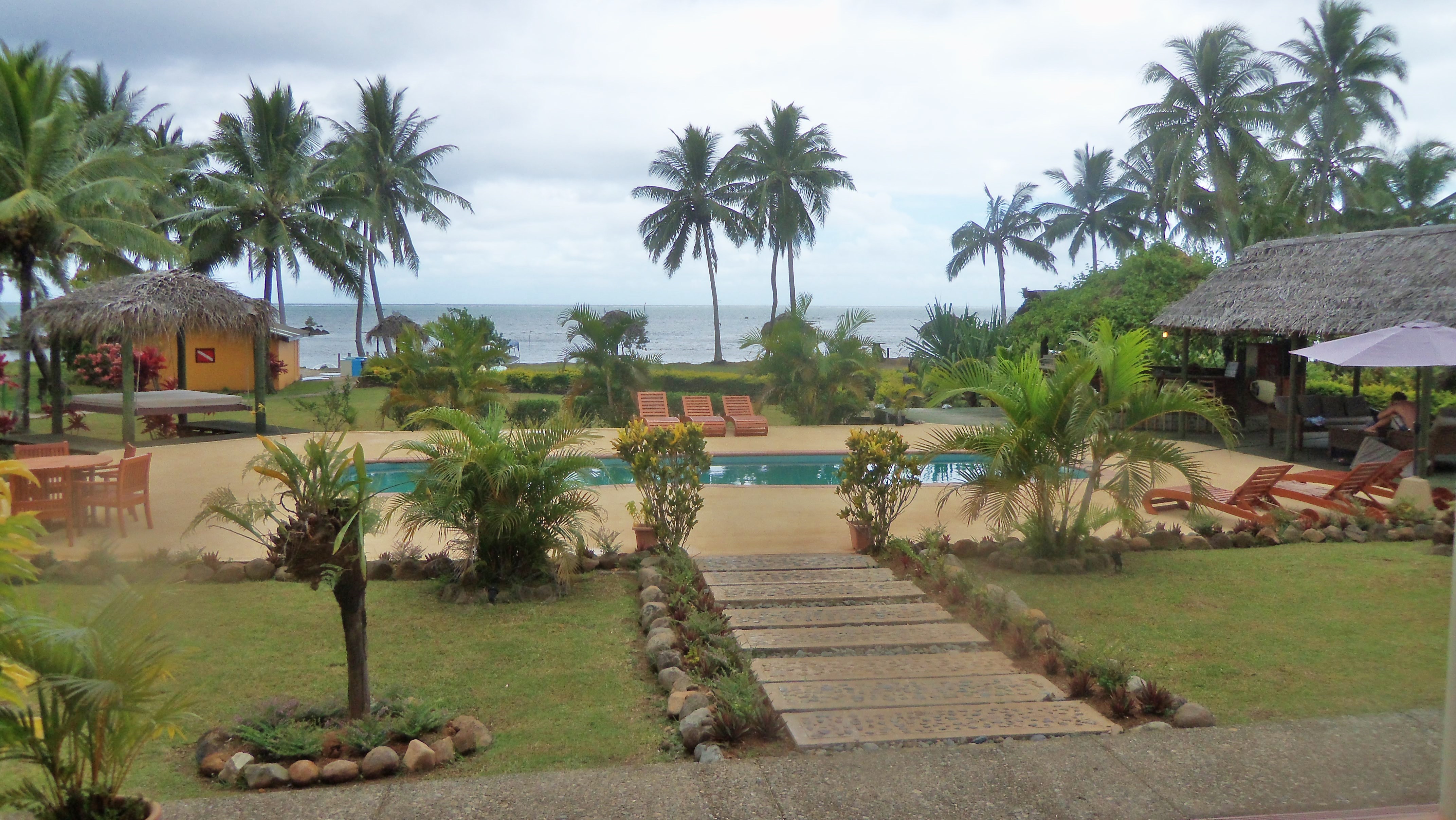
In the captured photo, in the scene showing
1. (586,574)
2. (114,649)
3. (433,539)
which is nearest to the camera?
(114,649)

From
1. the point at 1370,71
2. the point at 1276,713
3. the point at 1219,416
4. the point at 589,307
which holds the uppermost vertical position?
the point at 1370,71

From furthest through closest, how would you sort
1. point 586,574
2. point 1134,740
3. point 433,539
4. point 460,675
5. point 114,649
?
point 433,539 < point 586,574 < point 460,675 < point 1134,740 < point 114,649

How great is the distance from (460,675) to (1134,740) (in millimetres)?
3121

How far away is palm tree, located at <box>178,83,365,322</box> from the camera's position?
24.6 meters

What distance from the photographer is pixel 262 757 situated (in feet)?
13.0

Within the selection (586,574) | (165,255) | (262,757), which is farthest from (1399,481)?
(165,255)

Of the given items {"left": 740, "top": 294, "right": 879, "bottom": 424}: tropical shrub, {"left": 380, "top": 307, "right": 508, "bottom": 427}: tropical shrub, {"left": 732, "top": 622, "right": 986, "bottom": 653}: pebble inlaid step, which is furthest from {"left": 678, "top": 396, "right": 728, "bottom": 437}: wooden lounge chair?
{"left": 732, "top": 622, "right": 986, "bottom": 653}: pebble inlaid step

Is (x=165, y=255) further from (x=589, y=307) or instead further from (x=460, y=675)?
(x=460, y=675)

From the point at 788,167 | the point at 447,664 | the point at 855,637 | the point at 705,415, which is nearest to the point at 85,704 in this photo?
the point at 447,664

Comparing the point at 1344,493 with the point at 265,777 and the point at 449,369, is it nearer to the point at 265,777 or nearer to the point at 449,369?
the point at 265,777

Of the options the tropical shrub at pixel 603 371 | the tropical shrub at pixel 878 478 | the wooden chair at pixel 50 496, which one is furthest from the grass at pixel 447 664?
the tropical shrub at pixel 603 371

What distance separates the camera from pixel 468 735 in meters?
4.09

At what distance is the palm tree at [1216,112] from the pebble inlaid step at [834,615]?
27.3m

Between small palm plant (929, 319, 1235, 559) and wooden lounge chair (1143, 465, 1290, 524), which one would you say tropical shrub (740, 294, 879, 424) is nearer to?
wooden lounge chair (1143, 465, 1290, 524)
